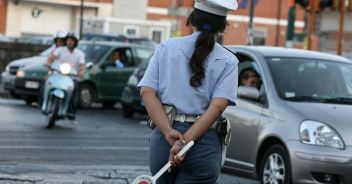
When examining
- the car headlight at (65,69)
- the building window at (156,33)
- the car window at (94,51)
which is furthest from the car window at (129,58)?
the building window at (156,33)

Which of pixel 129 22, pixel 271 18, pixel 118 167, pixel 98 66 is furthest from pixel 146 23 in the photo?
pixel 118 167

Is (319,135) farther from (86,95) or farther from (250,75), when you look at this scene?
(86,95)

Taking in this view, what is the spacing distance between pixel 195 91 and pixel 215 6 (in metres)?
0.47

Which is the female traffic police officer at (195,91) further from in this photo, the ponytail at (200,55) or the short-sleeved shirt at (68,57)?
the short-sleeved shirt at (68,57)

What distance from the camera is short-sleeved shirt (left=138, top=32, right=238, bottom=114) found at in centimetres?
459

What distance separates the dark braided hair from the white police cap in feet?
0.07

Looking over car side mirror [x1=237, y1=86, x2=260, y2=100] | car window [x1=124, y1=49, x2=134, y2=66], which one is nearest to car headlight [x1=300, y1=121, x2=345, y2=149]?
car side mirror [x1=237, y1=86, x2=260, y2=100]

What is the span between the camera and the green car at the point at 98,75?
19297mm

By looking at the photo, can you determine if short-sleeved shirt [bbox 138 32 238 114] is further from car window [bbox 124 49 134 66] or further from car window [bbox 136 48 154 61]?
car window [bbox 136 48 154 61]

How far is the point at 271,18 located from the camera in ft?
233

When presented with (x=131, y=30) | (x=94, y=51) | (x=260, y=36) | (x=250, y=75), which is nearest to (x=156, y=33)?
(x=131, y=30)

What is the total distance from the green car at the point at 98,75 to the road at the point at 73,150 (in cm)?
173

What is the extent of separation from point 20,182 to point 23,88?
36.2 feet

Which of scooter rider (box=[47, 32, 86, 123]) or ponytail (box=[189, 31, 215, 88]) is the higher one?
ponytail (box=[189, 31, 215, 88])
